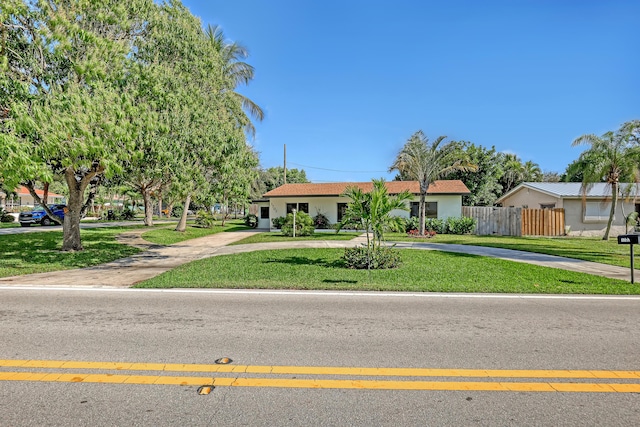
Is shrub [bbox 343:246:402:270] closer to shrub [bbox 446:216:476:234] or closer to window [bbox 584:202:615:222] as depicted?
shrub [bbox 446:216:476:234]

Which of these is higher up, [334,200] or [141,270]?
[334,200]

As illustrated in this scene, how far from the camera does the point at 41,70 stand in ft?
32.7

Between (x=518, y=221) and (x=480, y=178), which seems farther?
(x=480, y=178)

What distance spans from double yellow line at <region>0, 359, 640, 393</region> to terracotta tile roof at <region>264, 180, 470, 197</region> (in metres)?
22.3

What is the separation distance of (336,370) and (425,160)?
2026 cm

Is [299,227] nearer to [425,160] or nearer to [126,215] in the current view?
[425,160]

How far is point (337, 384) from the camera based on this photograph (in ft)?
11.2

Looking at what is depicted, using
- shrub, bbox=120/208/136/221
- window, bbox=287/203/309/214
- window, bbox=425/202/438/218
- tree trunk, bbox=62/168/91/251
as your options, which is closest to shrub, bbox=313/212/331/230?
window, bbox=287/203/309/214

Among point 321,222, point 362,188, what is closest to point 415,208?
point 362,188

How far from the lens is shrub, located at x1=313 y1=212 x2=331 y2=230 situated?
27109 millimetres

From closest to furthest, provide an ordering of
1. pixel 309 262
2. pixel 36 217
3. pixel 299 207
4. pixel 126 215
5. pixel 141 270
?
1. pixel 141 270
2. pixel 309 262
3. pixel 299 207
4. pixel 36 217
5. pixel 126 215

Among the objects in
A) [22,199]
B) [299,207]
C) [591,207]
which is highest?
[22,199]

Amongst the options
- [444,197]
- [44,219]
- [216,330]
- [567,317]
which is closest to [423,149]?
[444,197]

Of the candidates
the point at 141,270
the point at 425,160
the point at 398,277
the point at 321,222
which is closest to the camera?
the point at 398,277
